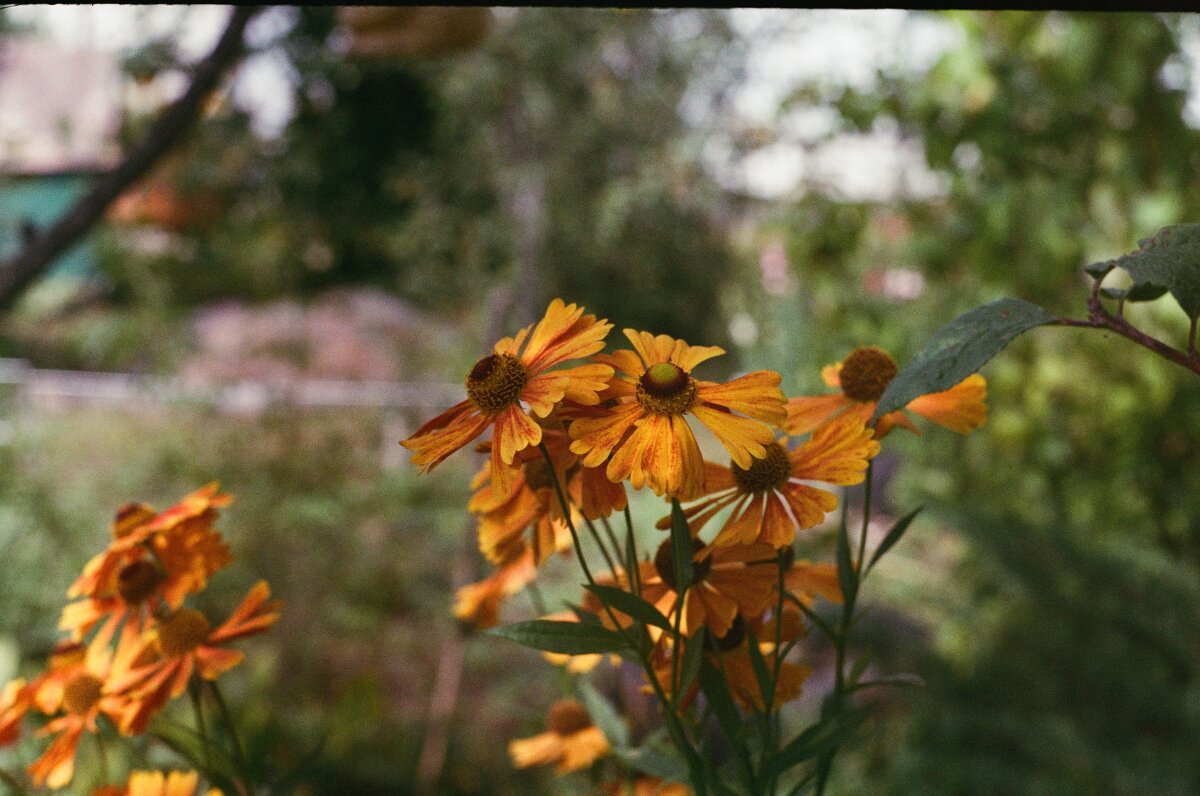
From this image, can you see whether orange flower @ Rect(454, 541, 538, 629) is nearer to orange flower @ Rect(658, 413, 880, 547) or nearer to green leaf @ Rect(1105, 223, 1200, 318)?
orange flower @ Rect(658, 413, 880, 547)

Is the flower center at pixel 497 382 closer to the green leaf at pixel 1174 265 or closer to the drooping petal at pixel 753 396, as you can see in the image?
the drooping petal at pixel 753 396

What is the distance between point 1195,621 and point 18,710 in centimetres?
113

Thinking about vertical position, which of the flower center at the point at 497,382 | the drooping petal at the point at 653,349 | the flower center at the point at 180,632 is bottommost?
the flower center at the point at 180,632

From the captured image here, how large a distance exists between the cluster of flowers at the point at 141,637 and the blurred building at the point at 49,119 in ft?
2.44

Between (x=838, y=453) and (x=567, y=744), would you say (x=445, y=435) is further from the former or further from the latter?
(x=567, y=744)

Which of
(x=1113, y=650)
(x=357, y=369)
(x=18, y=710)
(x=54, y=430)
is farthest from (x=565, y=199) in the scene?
(x=18, y=710)

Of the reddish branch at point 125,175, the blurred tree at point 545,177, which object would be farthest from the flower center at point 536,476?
the blurred tree at point 545,177

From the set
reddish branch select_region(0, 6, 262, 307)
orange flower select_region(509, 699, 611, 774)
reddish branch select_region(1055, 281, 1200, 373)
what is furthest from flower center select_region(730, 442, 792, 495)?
reddish branch select_region(0, 6, 262, 307)

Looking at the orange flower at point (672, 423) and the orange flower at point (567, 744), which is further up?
the orange flower at point (672, 423)

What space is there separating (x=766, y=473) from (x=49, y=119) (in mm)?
1804

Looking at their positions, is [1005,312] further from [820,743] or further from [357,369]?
[357,369]

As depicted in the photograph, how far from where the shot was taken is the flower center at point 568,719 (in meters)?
0.53

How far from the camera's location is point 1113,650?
1.08 metres

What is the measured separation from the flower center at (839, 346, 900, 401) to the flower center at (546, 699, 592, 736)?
0.88ft
